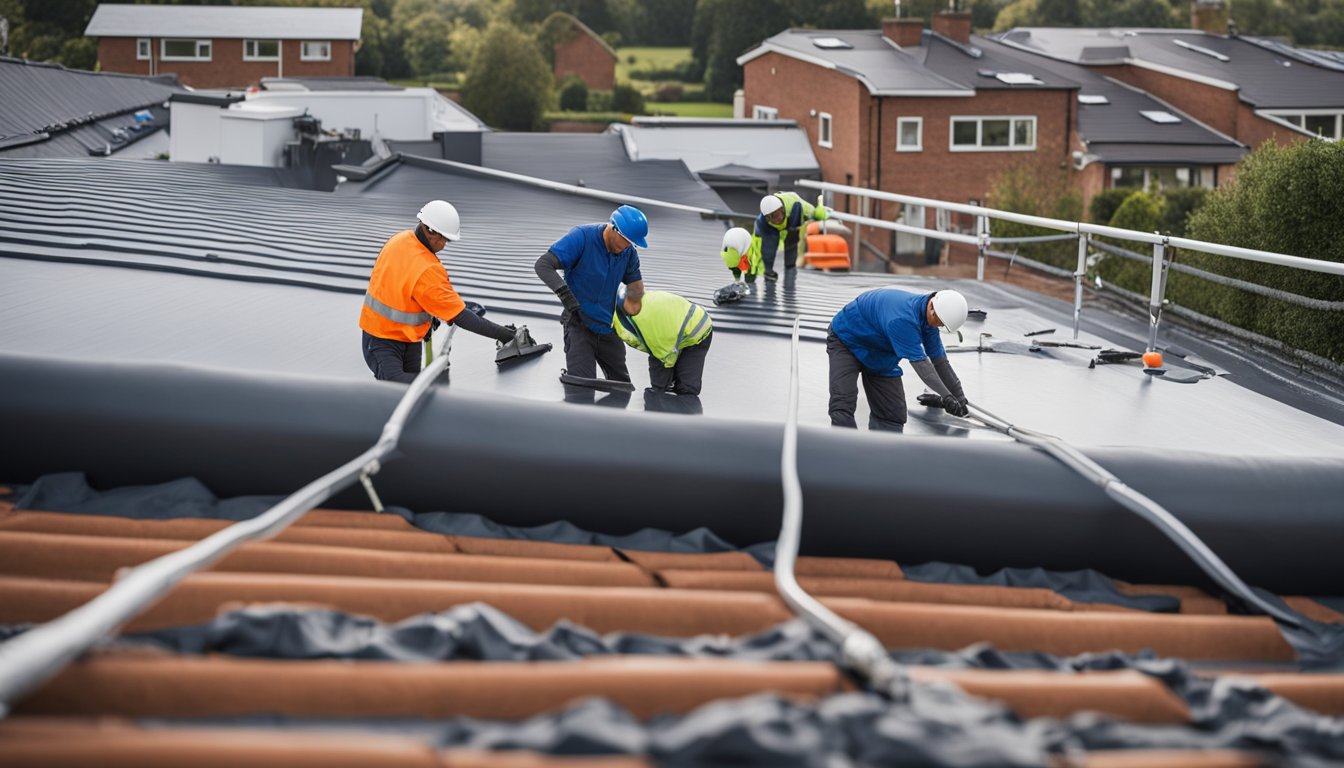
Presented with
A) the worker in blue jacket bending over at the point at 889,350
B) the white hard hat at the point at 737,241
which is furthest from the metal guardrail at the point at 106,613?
the white hard hat at the point at 737,241

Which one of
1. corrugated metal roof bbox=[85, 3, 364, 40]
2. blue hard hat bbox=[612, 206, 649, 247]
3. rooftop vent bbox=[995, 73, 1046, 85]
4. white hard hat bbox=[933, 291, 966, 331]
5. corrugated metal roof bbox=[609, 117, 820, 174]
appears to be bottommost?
white hard hat bbox=[933, 291, 966, 331]

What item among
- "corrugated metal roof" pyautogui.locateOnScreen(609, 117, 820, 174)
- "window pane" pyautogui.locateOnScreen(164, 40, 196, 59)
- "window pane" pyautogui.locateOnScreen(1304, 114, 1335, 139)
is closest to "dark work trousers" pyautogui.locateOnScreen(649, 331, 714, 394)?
"corrugated metal roof" pyautogui.locateOnScreen(609, 117, 820, 174)

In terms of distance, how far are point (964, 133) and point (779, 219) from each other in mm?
27219

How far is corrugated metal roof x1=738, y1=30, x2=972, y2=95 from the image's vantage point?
36.6 metres

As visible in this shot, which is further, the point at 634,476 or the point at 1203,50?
the point at 1203,50

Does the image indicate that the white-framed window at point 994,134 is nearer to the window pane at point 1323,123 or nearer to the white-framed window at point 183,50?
the window pane at point 1323,123

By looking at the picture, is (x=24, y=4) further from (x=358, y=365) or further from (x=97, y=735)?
(x=97, y=735)

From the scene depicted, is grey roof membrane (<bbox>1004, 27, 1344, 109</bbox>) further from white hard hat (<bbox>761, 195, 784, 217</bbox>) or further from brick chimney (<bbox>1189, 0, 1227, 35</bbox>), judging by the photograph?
white hard hat (<bbox>761, 195, 784, 217</bbox>)

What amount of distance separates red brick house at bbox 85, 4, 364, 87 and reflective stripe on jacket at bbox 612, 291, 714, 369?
49957mm

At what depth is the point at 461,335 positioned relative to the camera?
9477 millimetres

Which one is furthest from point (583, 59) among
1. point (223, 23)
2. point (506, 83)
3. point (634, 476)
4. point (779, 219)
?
point (634, 476)

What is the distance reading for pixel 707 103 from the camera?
67.9m

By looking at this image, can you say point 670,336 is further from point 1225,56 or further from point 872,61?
point 1225,56

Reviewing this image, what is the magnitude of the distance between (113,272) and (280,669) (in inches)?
290
